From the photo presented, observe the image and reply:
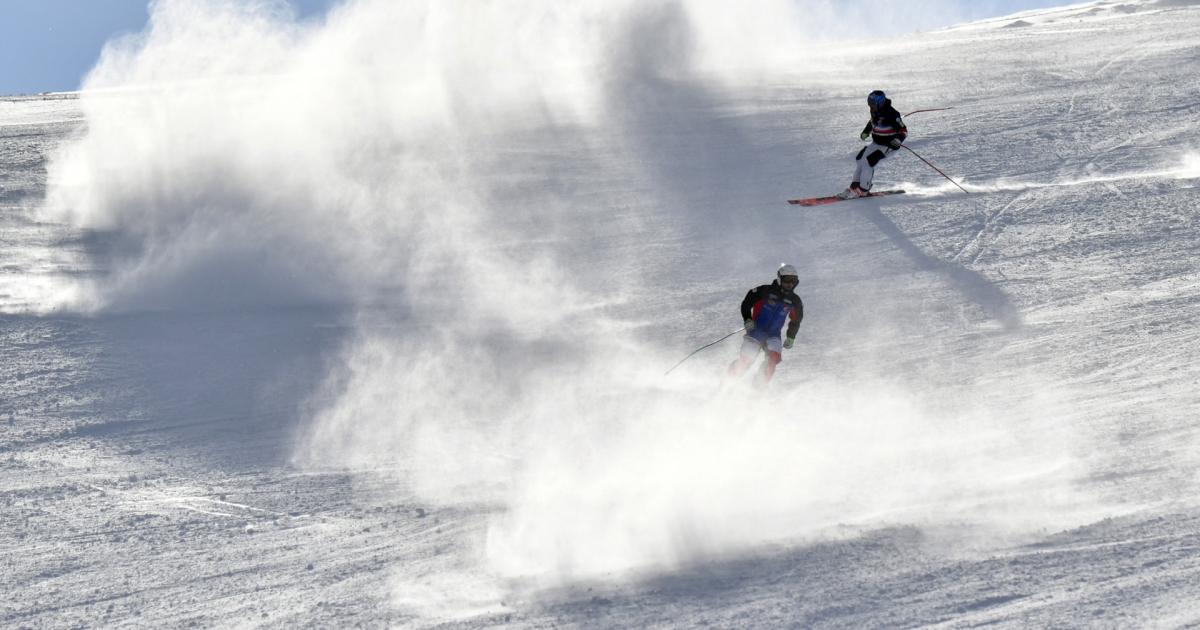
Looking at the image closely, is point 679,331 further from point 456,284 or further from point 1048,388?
point 1048,388

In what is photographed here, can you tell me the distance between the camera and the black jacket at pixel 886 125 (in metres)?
16.0

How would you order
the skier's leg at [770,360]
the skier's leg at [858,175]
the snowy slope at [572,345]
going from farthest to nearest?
the skier's leg at [858,175]
the skier's leg at [770,360]
the snowy slope at [572,345]

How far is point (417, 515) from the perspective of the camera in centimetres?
943

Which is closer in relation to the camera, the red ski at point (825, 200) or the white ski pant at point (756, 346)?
the white ski pant at point (756, 346)

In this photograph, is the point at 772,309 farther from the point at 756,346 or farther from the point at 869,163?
the point at 869,163

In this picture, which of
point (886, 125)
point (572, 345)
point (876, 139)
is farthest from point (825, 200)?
point (572, 345)

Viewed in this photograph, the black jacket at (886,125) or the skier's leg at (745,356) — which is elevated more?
the black jacket at (886,125)

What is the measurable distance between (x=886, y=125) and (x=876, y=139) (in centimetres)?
26

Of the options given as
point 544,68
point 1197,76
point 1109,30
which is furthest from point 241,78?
point 1109,30

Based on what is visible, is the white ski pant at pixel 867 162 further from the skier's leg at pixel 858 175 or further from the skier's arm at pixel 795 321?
the skier's arm at pixel 795 321

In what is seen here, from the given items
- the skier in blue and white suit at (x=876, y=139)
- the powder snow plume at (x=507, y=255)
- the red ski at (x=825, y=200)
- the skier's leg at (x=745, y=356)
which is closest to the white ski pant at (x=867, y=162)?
the skier in blue and white suit at (x=876, y=139)

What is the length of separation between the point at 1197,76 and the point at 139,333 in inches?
737

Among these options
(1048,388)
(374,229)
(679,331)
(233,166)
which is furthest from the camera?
(233,166)

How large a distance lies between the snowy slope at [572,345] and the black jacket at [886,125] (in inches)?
35.3
